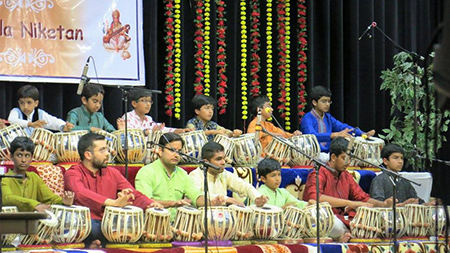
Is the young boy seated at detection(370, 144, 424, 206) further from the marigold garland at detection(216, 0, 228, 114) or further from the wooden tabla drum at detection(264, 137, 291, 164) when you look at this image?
the marigold garland at detection(216, 0, 228, 114)

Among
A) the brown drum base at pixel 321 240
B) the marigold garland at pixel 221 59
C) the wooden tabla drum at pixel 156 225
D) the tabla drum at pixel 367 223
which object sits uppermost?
the marigold garland at pixel 221 59

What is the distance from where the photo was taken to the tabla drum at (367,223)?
675 centimetres

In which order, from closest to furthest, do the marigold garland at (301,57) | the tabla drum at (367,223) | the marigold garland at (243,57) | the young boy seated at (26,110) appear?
the tabla drum at (367,223) → the young boy seated at (26,110) → the marigold garland at (243,57) → the marigold garland at (301,57)

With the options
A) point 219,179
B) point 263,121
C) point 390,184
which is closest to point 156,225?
point 219,179

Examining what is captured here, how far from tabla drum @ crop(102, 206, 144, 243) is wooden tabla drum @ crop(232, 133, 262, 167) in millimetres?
1993

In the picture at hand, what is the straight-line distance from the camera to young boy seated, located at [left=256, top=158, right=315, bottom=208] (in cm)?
692

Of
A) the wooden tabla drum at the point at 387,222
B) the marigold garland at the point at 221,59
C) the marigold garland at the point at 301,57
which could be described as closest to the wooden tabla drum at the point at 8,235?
the wooden tabla drum at the point at 387,222

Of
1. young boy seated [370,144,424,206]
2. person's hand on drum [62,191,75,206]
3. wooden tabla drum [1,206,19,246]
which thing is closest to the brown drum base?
young boy seated [370,144,424,206]

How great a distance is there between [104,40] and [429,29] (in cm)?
455

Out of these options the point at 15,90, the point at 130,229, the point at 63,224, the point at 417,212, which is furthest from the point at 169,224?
the point at 15,90

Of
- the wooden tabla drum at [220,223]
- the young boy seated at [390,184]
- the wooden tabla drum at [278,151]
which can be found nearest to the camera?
the wooden tabla drum at [220,223]

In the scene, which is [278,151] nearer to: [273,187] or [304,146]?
[304,146]

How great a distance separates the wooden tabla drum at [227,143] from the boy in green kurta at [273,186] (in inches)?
19.6

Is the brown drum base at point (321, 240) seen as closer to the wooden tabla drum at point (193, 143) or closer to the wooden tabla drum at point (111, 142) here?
the wooden tabla drum at point (193, 143)
